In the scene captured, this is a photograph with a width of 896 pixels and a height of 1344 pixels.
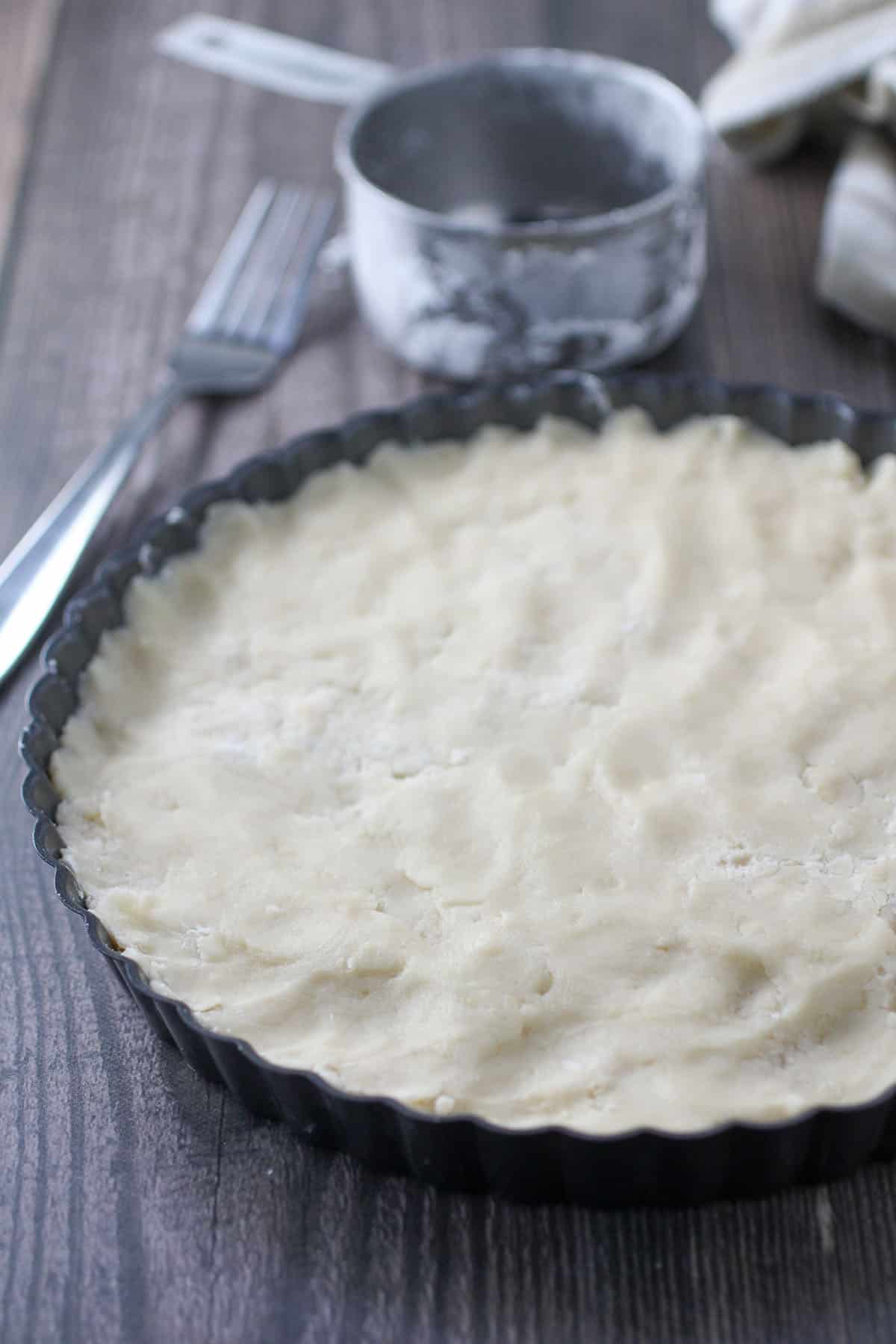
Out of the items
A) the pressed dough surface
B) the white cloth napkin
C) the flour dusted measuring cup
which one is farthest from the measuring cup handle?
the pressed dough surface

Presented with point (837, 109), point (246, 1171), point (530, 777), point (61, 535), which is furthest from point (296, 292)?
point (246, 1171)

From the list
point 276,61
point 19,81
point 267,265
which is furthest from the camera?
point 19,81

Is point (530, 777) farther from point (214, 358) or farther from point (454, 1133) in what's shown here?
point (214, 358)

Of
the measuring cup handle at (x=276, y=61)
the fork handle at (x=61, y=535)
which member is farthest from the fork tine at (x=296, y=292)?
the measuring cup handle at (x=276, y=61)

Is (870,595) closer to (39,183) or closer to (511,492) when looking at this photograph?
(511,492)

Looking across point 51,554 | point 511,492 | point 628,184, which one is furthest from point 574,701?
point 628,184

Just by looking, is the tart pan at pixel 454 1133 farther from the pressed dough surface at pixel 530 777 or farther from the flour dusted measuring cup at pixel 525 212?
the flour dusted measuring cup at pixel 525 212
